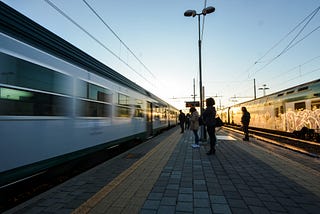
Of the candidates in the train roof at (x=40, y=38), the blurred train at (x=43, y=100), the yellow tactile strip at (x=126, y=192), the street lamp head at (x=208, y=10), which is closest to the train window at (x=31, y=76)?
the blurred train at (x=43, y=100)

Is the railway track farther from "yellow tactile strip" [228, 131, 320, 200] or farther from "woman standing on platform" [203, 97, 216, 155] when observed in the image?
"woman standing on platform" [203, 97, 216, 155]

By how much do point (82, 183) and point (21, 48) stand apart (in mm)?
2668

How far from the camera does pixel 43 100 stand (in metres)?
3.89

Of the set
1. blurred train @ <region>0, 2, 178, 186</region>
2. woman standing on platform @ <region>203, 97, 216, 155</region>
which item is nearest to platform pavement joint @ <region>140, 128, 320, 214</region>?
woman standing on platform @ <region>203, 97, 216, 155</region>

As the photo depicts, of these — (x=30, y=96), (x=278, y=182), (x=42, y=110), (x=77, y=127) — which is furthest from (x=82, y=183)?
(x=278, y=182)

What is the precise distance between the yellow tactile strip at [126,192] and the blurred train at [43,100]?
113cm

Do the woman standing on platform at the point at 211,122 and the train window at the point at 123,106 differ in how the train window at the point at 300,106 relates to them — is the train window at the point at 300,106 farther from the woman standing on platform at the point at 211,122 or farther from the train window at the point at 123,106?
the train window at the point at 123,106

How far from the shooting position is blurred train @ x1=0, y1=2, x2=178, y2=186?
3.19 meters

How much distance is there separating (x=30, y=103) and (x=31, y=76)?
464mm

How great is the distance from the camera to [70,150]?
14.9 ft

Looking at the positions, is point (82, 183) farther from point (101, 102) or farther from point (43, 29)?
point (43, 29)

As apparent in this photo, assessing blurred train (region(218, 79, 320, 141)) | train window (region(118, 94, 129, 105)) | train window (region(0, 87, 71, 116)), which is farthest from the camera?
blurred train (region(218, 79, 320, 141))

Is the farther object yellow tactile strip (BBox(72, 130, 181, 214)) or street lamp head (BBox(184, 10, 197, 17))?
street lamp head (BBox(184, 10, 197, 17))

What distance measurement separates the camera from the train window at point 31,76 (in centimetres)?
319
